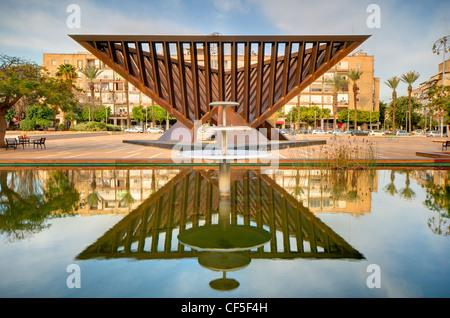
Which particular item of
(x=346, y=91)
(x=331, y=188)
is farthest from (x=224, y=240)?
(x=346, y=91)

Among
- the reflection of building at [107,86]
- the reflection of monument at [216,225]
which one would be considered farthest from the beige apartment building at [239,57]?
the reflection of monument at [216,225]

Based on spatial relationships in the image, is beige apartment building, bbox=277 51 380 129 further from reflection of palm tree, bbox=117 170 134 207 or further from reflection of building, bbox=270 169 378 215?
reflection of palm tree, bbox=117 170 134 207

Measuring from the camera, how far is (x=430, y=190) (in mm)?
9852

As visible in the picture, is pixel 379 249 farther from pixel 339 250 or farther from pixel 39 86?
pixel 39 86

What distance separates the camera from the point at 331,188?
9953mm

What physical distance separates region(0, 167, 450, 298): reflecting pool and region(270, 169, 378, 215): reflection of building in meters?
0.05

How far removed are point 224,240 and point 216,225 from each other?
89 cm

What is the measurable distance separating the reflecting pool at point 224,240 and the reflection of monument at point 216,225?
0.07 ft

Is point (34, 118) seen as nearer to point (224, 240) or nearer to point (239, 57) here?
point (239, 57)

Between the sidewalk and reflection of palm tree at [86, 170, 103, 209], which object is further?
the sidewalk

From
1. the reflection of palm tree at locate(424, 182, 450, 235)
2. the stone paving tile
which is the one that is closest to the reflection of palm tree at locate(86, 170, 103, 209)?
the stone paving tile

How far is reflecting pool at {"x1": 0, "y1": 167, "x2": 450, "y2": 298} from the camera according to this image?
4023 mm

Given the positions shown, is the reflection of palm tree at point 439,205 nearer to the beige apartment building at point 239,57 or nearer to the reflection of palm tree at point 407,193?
the reflection of palm tree at point 407,193
